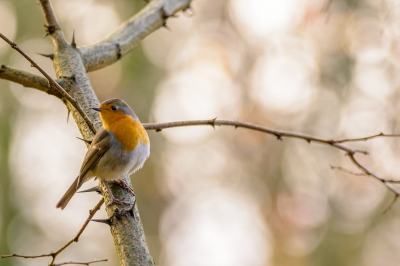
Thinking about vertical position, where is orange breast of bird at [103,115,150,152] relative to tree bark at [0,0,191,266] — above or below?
below

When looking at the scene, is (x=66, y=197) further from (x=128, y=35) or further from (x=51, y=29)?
(x=128, y=35)

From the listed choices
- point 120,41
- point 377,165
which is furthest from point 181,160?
point 120,41

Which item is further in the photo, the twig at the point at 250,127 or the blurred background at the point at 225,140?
the blurred background at the point at 225,140

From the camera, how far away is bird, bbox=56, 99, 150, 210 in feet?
11.8

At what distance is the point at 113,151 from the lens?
394 cm

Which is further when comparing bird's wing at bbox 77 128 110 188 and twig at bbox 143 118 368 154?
bird's wing at bbox 77 128 110 188

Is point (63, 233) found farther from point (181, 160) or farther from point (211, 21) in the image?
point (211, 21)

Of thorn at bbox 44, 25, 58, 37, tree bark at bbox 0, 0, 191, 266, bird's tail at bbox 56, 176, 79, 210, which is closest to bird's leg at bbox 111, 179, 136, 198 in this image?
tree bark at bbox 0, 0, 191, 266

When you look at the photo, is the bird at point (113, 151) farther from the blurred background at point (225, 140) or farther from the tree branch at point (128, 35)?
the blurred background at point (225, 140)

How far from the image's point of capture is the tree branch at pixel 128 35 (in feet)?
12.9

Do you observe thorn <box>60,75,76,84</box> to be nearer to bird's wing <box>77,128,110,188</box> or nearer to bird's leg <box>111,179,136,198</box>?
bird's wing <box>77,128,110,188</box>

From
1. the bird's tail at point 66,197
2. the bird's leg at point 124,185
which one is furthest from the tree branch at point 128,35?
the bird's leg at point 124,185

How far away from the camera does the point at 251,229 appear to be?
15297mm

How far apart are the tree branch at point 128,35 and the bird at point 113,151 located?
391 millimetres
